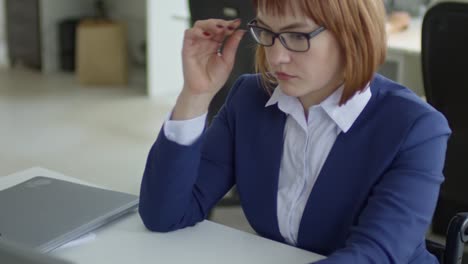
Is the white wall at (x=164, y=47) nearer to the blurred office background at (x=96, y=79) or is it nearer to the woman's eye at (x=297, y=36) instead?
the blurred office background at (x=96, y=79)

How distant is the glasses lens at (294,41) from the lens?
1.24m

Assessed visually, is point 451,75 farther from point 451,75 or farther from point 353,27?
point 353,27

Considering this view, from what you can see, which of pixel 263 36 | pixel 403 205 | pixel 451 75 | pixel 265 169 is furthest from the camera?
pixel 451 75

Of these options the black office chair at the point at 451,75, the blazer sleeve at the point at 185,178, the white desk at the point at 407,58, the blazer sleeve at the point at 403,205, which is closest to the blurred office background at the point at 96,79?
the white desk at the point at 407,58

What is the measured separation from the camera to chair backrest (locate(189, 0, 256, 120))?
2.38 meters

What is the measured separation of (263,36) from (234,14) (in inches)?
45.1

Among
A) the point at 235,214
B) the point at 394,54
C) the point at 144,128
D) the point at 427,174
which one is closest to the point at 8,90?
the point at 144,128

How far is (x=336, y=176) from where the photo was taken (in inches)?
51.0

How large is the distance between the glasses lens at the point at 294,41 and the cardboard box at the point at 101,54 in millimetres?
3850

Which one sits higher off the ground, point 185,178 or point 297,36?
point 297,36

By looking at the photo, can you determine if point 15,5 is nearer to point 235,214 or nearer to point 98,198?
point 235,214

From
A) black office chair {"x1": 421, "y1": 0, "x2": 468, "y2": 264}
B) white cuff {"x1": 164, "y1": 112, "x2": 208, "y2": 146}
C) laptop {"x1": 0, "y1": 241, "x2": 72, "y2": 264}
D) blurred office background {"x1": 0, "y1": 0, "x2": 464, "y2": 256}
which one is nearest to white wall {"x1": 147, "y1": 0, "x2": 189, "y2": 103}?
blurred office background {"x1": 0, "y1": 0, "x2": 464, "y2": 256}

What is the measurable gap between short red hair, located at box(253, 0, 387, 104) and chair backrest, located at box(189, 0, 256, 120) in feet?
3.52

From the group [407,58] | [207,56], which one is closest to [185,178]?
[207,56]
